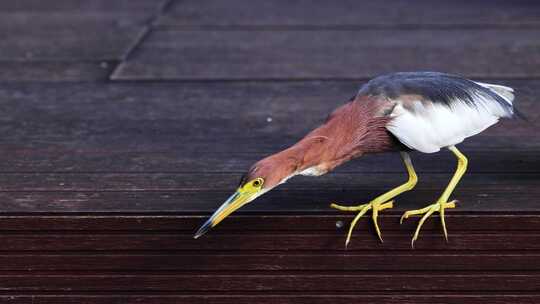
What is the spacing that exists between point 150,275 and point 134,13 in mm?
3226

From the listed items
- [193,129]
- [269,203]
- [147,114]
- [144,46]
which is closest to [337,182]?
[269,203]

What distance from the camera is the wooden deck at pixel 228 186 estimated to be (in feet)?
8.95

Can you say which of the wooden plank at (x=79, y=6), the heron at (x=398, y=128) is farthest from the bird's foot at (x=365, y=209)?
the wooden plank at (x=79, y=6)

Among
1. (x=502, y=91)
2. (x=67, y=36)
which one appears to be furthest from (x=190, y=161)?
(x=67, y=36)

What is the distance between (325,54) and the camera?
4.76 m

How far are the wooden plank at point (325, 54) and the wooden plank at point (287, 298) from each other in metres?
1.67

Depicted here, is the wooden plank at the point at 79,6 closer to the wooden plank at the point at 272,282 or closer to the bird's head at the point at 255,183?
the wooden plank at the point at 272,282

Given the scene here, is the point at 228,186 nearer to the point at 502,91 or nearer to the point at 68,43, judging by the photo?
the point at 502,91

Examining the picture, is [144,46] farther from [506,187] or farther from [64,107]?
[506,187]

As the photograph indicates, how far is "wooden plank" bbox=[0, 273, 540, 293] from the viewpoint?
9.05ft

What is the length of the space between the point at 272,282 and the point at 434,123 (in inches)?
23.6

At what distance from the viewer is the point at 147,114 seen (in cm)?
384

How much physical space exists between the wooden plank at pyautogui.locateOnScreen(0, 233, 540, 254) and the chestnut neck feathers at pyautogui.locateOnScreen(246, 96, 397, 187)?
0.19m

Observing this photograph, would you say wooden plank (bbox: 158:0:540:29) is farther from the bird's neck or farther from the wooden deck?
the bird's neck
